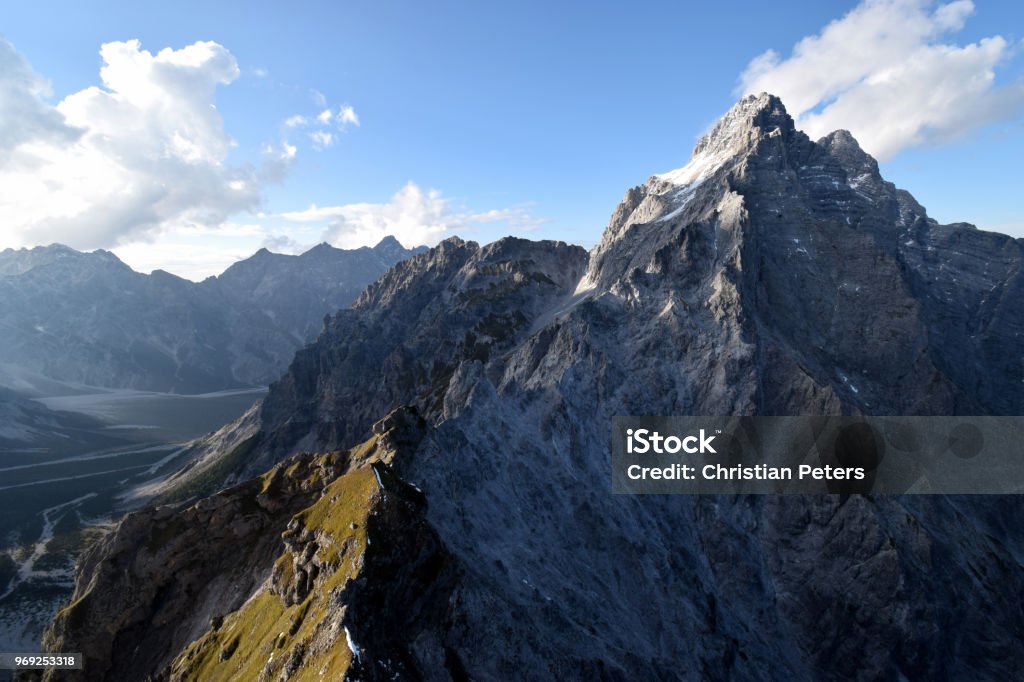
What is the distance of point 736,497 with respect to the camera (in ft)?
342

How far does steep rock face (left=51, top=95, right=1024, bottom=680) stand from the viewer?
204 ft

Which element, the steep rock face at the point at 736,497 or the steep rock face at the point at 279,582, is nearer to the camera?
the steep rock face at the point at 279,582

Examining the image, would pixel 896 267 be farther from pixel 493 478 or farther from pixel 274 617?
pixel 274 617

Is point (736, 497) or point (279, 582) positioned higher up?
point (279, 582)

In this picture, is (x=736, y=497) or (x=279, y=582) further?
(x=736, y=497)

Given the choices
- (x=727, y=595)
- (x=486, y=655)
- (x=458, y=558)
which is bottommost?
(x=727, y=595)

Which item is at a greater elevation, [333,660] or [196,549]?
[333,660]

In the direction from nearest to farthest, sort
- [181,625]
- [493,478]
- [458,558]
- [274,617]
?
[274,617]
[458,558]
[181,625]
[493,478]

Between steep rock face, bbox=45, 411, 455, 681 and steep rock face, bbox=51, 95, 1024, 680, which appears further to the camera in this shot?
steep rock face, bbox=51, 95, 1024, 680

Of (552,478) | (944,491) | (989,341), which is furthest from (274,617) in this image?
(989,341)

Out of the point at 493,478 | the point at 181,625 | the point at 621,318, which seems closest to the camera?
the point at 181,625

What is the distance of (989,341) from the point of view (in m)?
171

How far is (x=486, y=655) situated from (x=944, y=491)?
123 metres

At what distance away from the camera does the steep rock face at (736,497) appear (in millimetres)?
62219
